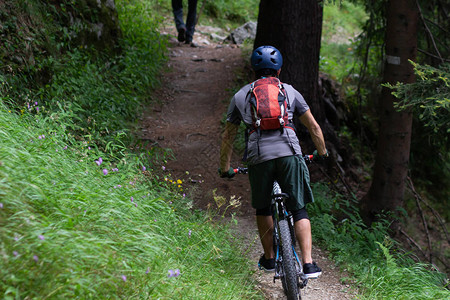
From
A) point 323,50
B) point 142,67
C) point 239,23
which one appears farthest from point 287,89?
point 239,23

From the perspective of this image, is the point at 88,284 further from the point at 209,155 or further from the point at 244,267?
the point at 209,155

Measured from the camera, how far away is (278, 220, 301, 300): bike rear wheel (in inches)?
143

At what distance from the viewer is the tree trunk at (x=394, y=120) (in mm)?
6746

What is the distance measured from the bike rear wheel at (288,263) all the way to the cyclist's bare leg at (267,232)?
38 centimetres

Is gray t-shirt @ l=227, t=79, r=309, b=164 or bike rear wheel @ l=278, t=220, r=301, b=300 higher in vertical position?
gray t-shirt @ l=227, t=79, r=309, b=164

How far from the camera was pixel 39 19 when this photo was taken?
23.3ft

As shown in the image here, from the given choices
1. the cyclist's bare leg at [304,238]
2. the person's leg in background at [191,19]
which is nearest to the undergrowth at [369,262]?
the cyclist's bare leg at [304,238]

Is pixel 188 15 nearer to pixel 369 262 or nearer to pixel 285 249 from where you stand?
pixel 369 262

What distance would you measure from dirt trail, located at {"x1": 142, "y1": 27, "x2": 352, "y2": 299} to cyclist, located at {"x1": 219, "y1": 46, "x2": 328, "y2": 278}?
69cm

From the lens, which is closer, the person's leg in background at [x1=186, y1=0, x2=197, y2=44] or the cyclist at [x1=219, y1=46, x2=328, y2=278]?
the cyclist at [x1=219, y1=46, x2=328, y2=278]

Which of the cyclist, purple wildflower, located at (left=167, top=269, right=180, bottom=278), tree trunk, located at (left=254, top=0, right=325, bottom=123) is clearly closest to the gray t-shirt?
the cyclist

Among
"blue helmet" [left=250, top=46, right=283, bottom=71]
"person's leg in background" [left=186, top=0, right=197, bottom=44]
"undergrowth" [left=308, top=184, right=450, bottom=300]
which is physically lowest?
"undergrowth" [left=308, top=184, right=450, bottom=300]

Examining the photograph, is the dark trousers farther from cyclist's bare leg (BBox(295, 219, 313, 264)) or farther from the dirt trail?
cyclist's bare leg (BBox(295, 219, 313, 264))

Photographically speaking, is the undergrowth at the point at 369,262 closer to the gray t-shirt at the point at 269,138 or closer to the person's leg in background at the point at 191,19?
the gray t-shirt at the point at 269,138
